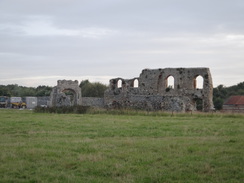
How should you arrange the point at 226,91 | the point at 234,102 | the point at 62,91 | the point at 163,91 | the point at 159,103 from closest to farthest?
the point at 159,103
the point at 163,91
the point at 62,91
the point at 234,102
the point at 226,91

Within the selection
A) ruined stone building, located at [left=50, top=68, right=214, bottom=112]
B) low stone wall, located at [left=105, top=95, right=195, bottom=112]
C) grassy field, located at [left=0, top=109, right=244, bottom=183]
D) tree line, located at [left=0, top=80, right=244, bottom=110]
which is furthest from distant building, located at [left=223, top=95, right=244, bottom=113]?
grassy field, located at [left=0, top=109, right=244, bottom=183]

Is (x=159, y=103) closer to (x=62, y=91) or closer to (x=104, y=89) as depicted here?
(x=62, y=91)

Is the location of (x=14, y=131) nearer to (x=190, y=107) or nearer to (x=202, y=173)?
(x=202, y=173)

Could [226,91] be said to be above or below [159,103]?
above

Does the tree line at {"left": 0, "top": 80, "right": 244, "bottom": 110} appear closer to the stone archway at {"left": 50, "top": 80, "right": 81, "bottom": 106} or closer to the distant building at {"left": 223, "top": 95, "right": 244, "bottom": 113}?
the distant building at {"left": 223, "top": 95, "right": 244, "bottom": 113}

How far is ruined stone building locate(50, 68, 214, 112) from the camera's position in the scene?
27.5m

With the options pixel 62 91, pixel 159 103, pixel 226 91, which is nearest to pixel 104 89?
pixel 62 91

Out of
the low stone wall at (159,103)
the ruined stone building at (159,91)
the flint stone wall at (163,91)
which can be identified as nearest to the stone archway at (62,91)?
the ruined stone building at (159,91)

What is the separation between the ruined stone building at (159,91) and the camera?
1081 inches

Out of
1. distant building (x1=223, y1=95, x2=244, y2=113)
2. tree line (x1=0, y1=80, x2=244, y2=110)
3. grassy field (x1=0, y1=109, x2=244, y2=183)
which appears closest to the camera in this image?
grassy field (x1=0, y1=109, x2=244, y2=183)

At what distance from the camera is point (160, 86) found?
111ft

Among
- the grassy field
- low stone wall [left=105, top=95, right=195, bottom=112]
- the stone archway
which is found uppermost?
the stone archway

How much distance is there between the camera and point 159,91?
111 ft

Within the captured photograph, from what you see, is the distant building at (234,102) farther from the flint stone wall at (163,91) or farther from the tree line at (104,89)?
the flint stone wall at (163,91)
